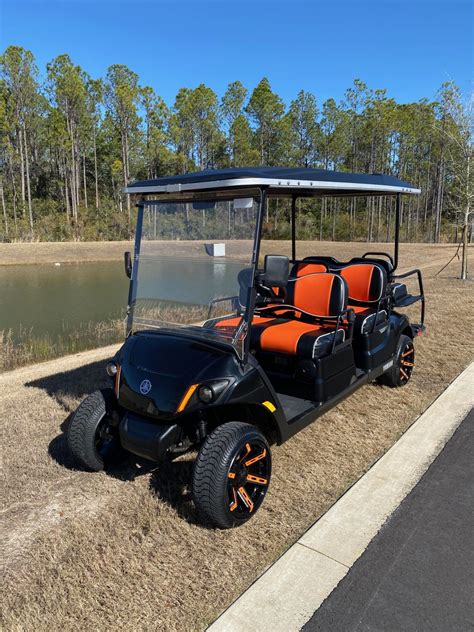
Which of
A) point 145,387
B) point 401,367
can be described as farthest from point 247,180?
point 401,367

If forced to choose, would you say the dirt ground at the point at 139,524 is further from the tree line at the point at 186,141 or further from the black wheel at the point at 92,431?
the tree line at the point at 186,141

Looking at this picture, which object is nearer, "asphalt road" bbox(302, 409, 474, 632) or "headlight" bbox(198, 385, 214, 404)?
"asphalt road" bbox(302, 409, 474, 632)

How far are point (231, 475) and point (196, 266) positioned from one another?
1425 millimetres

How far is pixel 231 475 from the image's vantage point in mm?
2662

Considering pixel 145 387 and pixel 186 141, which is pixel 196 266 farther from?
pixel 186 141

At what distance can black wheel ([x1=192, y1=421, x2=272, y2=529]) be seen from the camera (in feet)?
8.50

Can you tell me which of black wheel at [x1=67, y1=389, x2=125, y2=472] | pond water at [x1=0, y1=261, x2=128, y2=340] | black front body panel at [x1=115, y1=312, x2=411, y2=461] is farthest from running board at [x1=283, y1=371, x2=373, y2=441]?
pond water at [x1=0, y1=261, x2=128, y2=340]

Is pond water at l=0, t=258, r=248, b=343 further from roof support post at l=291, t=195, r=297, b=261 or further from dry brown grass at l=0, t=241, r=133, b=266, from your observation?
roof support post at l=291, t=195, r=297, b=261

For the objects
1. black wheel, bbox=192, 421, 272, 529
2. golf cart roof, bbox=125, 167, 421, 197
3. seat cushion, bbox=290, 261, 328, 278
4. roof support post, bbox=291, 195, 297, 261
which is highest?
golf cart roof, bbox=125, 167, 421, 197

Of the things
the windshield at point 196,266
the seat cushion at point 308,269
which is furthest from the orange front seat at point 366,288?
the windshield at point 196,266

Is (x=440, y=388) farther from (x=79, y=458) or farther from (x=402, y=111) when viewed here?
(x=402, y=111)

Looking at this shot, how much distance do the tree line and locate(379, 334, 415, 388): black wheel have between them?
80.5ft

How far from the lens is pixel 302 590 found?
7.62ft

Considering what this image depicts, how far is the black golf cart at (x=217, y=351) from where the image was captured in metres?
2.73
